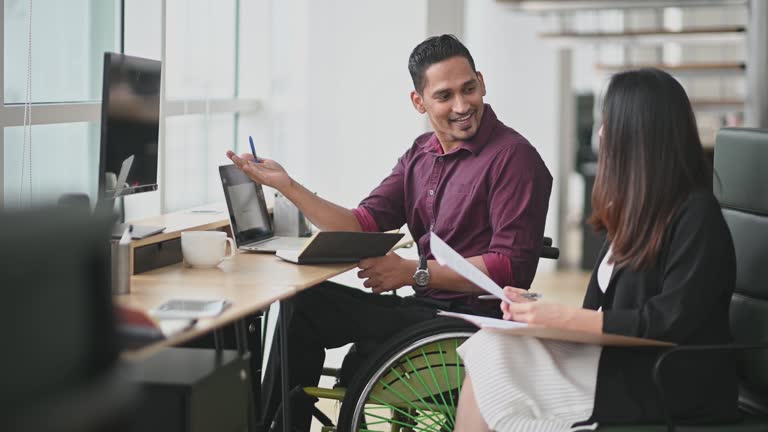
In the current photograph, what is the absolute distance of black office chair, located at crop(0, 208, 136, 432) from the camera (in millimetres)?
1171

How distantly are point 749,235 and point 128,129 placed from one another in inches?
59.0

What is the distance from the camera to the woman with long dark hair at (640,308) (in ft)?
6.77

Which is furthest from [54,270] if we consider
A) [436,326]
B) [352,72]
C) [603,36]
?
[603,36]

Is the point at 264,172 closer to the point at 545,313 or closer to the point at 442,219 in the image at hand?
the point at 442,219

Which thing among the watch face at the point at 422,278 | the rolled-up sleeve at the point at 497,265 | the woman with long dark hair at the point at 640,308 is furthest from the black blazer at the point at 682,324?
the watch face at the point at 422,278

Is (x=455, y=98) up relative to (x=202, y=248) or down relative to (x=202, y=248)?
up

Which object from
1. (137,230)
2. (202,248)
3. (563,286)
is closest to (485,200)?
(202,248)

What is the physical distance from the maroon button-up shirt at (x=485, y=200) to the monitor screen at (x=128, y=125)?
2.63 feet

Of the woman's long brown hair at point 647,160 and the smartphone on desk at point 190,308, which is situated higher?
the woman's long brown hair at point 647,160

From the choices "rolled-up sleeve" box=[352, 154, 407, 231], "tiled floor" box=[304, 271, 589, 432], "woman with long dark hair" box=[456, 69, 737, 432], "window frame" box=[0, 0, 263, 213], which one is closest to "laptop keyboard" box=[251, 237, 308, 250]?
"rolled-up sleeve" box=[352, 154, 407, 231]

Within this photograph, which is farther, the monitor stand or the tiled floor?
the tiled floor

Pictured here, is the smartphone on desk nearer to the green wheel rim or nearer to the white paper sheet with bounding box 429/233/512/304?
the white paper sheet with bounding box 429/233/512/304

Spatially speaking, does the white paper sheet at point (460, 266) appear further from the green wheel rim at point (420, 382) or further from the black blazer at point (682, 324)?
the green wheel rim at point (420, 382)

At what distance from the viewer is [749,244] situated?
2451mm
